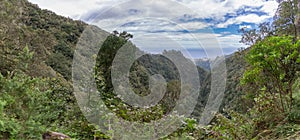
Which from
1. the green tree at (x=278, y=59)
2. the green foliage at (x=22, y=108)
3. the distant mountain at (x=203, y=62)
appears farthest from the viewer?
the distant mountain at (x=203, y=62)

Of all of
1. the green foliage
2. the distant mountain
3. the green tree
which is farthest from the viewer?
the distant mountain

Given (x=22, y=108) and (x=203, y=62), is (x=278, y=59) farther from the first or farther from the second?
(x=22, y=108)

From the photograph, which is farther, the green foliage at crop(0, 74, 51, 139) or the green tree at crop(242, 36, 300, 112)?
the green tree at crop(242, 36, 300, 112)

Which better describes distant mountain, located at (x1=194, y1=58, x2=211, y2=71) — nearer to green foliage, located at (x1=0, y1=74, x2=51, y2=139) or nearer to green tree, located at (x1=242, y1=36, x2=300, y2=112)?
green tree, located at (x1=242, y1=36, x2=300, y2=112)

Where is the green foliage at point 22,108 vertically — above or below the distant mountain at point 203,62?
below

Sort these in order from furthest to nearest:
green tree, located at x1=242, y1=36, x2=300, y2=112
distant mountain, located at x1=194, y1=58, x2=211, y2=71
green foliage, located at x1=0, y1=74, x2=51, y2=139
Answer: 1. distant mountain, located at x1=194, y1=58, x2=211, y2=71
2. green tree, located at x1=242, y1=36, x2=300, y2=112
3. green foliage, located at x1=0, y1=74, x2=51, y2=139

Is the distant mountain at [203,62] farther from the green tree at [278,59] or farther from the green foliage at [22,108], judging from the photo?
the green foliage at [22,108]

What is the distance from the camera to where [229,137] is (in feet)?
10.6

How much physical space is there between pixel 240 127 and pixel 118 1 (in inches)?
91.3

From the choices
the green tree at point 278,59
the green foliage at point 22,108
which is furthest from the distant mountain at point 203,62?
the green foliage at point 22,108

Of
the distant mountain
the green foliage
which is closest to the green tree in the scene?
the distant mountain

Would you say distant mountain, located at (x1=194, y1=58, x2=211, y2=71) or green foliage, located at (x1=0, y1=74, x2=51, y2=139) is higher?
distant mountain, located at (x1=194, y1=58, x2=211, y2=71)

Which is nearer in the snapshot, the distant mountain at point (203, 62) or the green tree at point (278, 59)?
the green tree at point (278, 59)

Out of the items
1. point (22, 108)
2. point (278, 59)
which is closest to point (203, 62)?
point (278, 59)
